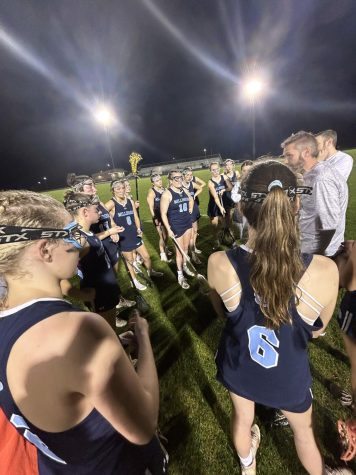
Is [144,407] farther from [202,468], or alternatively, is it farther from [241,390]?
[202,468]

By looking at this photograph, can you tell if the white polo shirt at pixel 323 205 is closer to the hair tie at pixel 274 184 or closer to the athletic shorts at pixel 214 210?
the hair tie at pixel 274 184

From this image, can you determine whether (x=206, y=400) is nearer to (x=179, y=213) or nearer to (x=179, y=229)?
(x=179, y=229)

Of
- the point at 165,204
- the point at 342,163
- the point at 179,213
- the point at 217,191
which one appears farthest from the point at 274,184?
the point at 217,191

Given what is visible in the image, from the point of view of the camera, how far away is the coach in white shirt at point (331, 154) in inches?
130

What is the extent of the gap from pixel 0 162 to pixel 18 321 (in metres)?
94.6

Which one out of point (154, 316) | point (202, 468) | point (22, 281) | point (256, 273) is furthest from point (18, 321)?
point (154, 316)

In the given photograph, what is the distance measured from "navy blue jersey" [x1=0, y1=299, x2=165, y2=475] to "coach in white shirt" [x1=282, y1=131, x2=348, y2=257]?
9.95 ft

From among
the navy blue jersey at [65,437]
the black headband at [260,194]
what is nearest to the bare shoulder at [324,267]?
the black headband at [260,194]

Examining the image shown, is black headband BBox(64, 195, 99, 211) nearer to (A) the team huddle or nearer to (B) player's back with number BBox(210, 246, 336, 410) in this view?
(A) the team huddle

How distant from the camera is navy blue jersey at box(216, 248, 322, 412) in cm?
147

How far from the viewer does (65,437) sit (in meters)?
1.00

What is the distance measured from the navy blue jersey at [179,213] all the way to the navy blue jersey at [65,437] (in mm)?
4978

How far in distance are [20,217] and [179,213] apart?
5024mm

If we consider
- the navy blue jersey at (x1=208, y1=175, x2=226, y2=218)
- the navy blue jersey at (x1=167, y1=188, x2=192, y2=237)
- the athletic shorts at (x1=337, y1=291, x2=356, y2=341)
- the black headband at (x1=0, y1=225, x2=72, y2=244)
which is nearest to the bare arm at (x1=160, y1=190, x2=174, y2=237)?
the navy blue jersey at (x1=167, y1=188, x2=192, y2=237)
